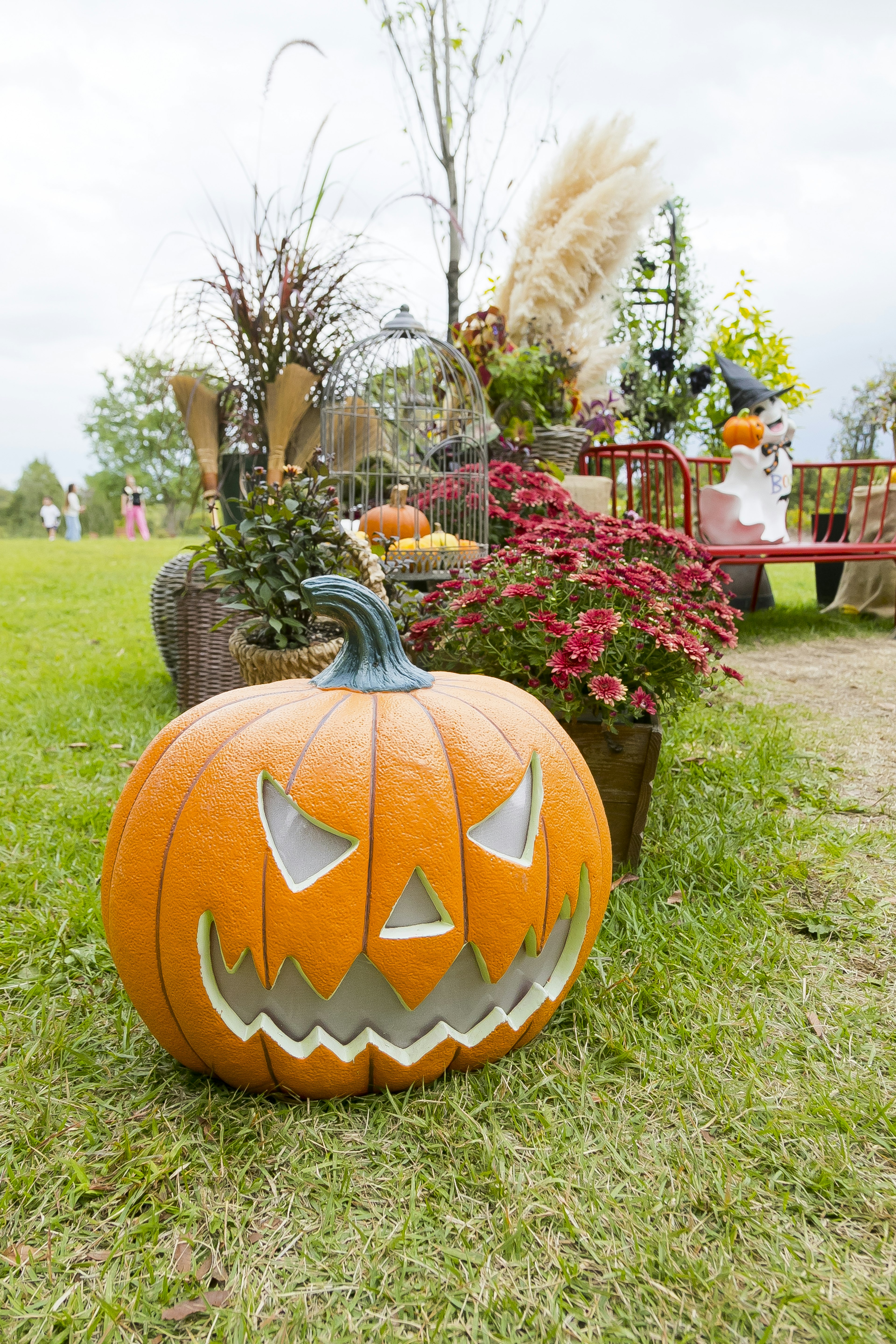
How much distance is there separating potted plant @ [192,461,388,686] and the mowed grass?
0.79 metres

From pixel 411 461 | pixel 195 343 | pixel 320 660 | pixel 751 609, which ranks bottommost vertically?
pixel 751 609

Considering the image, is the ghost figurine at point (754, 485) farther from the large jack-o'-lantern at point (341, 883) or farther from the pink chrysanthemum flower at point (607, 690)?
the large jack-o'-lantern at point (341, 883)

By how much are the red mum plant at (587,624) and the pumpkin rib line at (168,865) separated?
2.83 feet

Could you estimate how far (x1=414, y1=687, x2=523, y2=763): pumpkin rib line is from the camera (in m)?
1.38

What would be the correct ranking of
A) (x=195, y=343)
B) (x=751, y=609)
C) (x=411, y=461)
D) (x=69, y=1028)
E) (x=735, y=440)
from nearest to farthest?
(x=69, y=1028) < (x=195, y=343) < (x=411, y=461) < (x=735, y=440) < (x=751, y=609)

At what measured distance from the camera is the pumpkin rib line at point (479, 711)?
1.38 meters

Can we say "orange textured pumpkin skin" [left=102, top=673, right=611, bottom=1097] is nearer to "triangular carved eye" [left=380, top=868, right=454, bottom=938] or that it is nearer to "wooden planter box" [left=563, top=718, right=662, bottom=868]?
"triangular carved eye" [left=380, top=868, right=454, bottom=938]

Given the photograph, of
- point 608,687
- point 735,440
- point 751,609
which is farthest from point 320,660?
point 751,609

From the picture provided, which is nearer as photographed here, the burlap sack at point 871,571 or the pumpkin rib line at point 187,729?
the pumpkin rib line at point 187,729

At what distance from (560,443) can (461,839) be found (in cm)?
387

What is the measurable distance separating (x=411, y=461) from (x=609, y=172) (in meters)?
2.49

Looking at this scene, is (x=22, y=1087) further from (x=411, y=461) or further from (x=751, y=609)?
(x=751, y=609)

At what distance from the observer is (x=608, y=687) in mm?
1873

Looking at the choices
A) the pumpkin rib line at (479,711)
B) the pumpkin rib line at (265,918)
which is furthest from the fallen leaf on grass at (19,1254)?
the pumpkin rib line at (479,711)
